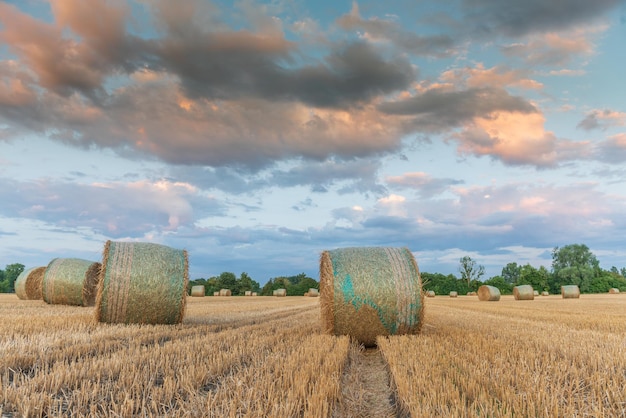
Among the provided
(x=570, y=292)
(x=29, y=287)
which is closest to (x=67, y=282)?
(x=29, y=287)

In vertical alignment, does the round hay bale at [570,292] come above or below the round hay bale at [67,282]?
below

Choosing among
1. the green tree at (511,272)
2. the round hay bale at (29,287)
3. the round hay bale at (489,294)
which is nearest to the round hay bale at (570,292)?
the round hay bale at (489,294)

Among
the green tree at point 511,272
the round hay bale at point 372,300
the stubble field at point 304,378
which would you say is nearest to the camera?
the stubble field at point 304,378

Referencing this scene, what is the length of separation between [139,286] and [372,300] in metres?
4.84

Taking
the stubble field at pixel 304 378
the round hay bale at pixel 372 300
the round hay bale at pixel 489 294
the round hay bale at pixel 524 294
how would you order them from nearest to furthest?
the stubble field at pixel 304 378 < the round hay bale at pixel 372 300 < the round hay bale at pixel 489 294 < the round hay bale at pixel 524 294

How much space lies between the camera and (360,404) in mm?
3568

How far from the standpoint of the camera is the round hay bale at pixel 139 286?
331 inches

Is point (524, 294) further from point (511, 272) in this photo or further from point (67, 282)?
point (511, 272)

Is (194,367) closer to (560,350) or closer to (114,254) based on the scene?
(560,350)

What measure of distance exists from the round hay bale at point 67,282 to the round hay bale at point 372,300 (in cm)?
1028

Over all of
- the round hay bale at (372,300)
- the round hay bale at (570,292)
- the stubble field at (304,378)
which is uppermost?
the round hay bale at (372,300)

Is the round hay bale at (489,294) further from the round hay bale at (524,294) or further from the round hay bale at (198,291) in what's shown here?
the round hay bale at (198,291)

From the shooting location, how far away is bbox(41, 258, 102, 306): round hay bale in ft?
47.2

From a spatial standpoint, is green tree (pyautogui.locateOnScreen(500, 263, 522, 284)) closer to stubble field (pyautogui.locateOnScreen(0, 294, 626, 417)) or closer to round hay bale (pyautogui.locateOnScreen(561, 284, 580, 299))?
round hay bale (pyautogui.locateOnScreen(561, 284, 580, 299))
